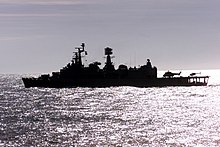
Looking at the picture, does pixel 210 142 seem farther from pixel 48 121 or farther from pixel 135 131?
pixel 48 121

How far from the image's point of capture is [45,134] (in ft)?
245

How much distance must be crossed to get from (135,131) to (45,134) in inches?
461

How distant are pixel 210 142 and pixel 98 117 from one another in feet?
123

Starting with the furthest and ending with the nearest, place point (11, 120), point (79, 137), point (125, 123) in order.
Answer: point (11, 120)
point (125, 123)
point (79, 137)

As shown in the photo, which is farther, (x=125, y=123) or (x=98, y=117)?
(x=98, y=117)

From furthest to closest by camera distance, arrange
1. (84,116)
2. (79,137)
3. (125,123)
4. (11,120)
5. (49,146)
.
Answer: (84,116)
(11,120)
(125,123)
(79,137)
(49,146)

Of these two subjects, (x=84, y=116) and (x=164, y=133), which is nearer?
(x=164, y=133)

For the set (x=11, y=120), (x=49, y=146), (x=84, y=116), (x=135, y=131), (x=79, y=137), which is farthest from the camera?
(x=84, y=116)

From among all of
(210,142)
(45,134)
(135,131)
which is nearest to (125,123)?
(135,131)

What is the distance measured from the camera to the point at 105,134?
7350 cm

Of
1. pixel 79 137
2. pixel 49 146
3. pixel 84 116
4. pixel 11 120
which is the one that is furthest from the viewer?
pixel 84 116

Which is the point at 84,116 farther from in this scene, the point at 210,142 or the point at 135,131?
the point at 210,142

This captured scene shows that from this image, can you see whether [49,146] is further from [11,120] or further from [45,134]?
[11,120]

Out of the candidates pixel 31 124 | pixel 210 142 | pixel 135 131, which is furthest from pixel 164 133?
pixel 31 124
